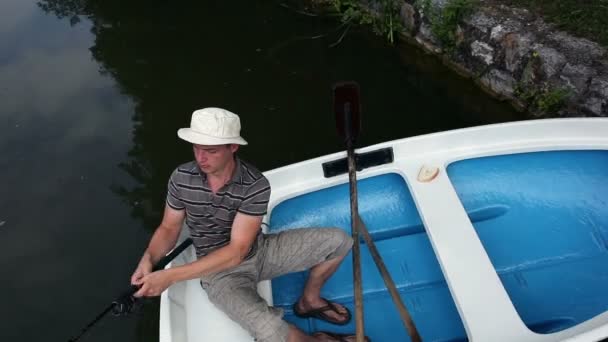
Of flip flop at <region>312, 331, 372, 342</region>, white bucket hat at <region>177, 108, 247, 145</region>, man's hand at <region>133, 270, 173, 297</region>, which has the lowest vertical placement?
flip flop at <region>312, 331, 372, 342</region>

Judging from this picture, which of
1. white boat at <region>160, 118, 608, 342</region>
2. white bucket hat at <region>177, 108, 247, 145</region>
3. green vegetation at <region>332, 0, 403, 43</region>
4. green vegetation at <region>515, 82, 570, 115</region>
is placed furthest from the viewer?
green vegetation at <region>332, 0, 403, 43</region>

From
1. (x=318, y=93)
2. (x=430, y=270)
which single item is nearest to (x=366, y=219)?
(x=430, y=270)

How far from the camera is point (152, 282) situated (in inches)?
85.7

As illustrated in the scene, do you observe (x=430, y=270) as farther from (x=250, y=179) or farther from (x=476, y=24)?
(x=476, y=24)

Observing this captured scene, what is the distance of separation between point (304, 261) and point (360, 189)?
85cm

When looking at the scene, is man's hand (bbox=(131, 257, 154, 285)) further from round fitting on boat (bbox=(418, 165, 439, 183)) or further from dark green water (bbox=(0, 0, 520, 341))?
round fitting on boat (bbox=(418, 165, 439, 183))

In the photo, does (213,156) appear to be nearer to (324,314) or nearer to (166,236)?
(166,236)

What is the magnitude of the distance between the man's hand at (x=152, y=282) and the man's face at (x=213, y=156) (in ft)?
1.64

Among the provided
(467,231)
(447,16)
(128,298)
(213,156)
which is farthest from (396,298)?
(447,16)

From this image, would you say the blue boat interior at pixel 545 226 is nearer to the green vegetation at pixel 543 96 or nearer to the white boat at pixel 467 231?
the white boat at pixel 467 231

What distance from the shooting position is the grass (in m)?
4.72

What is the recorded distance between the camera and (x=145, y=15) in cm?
749

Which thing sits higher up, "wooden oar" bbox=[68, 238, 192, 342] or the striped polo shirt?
the striped polo shirt

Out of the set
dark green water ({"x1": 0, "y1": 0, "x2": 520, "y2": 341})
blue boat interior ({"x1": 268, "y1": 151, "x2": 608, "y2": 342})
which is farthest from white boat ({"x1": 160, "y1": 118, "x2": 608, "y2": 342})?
dark green water ({"x1": 0, "y1": 0, "x2": 520, "y2": 341})
